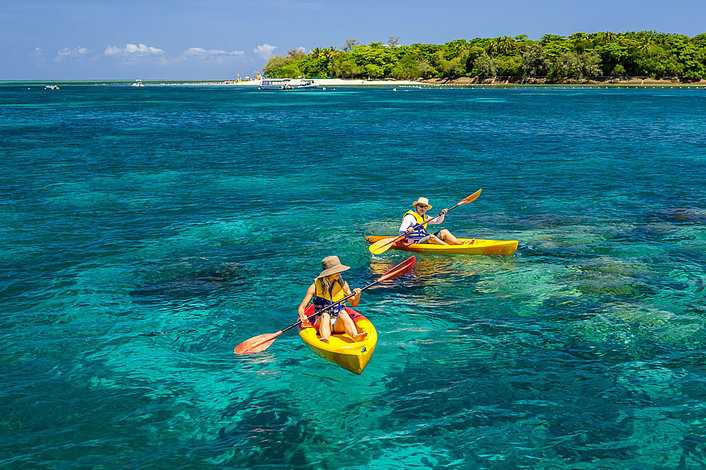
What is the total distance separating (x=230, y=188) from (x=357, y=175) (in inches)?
296

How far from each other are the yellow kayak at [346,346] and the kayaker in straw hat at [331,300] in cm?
11

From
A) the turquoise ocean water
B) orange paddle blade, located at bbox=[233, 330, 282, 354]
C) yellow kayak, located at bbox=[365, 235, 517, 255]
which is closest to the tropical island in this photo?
the turquoise ocean water

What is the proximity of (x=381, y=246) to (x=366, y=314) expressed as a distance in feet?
11.6

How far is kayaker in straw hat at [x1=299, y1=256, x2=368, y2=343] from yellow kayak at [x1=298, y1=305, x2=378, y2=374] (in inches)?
4.5

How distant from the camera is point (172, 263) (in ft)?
55.1

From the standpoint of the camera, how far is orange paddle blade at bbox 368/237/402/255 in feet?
52.4

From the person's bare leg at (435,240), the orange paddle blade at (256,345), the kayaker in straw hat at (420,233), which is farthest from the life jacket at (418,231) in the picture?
the orange paddle blade at (256,345)

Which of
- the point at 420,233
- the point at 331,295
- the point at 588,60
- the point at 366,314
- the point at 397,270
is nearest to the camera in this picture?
the point at 331,295

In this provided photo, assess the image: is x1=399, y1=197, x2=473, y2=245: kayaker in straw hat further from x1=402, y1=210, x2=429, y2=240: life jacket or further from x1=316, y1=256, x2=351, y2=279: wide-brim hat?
x1=316, y1=256, x2=351, y2=279: wide-brim hat

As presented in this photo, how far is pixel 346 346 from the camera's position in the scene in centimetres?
975

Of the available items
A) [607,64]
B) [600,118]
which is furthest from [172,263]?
[607,64]

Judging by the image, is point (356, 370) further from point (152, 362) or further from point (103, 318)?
point (103, 318)

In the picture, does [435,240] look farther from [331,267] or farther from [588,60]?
[588,60]

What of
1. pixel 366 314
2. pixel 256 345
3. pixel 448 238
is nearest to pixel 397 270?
pixel 366 314
